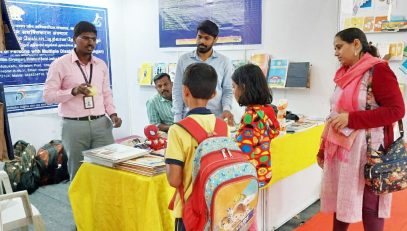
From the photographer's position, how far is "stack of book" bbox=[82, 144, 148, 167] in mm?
1869

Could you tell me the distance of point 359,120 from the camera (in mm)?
1709

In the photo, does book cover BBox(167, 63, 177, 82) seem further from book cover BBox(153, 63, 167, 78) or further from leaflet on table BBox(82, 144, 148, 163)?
leaflet on table BBox(82, 144, 148, 163)

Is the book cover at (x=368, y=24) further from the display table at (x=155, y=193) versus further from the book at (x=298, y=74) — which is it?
the display table at (x=155, y=193)

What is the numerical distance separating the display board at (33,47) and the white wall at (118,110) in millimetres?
119

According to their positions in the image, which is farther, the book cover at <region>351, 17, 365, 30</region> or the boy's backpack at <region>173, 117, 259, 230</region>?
the book cover at <region>351, 17, 365, 30</region>

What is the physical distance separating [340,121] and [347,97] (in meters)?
0.13

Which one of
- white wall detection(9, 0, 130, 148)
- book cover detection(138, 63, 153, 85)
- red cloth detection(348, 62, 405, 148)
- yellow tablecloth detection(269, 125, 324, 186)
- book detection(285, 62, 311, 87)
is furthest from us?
book cover detection(138, 63, 153, 85)

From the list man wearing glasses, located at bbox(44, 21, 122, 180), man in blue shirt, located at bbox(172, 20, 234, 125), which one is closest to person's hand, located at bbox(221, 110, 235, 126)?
man in blue shirt, located at bbox(172, 20, 234, 125)

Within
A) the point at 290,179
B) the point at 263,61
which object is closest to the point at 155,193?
the point at 290,179

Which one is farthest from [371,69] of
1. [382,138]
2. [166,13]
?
[166,13]

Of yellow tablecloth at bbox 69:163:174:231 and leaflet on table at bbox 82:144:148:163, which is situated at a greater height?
leaflet on table at bbox 82:144:148:163

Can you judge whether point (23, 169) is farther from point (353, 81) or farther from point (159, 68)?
point (353, 81)

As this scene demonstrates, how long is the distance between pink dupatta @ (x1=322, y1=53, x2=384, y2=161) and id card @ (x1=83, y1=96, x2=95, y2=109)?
163 cm

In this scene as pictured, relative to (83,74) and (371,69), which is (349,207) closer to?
(371,69)
